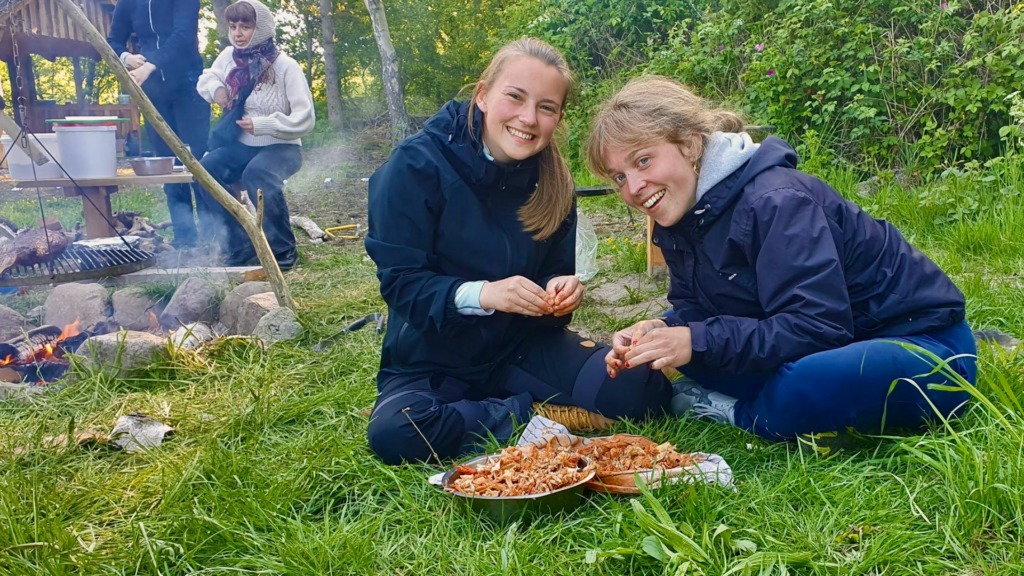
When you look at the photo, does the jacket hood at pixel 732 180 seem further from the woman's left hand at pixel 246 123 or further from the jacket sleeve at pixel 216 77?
the jacket sleeve at pixel 216 77

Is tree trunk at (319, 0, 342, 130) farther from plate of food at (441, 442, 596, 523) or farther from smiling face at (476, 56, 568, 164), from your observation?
plate of food at (441, 442, 596, 523)

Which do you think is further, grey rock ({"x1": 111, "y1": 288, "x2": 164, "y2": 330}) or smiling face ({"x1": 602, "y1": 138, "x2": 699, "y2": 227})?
grey rock ({"x1": 111, "y1": 288, "x2": 164, "y2": 330})

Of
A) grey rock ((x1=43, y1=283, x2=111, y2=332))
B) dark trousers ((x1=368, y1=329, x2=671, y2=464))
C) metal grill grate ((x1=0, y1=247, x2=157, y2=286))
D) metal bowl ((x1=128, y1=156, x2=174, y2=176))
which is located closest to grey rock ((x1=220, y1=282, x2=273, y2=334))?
grey rock ((x1=43, y1=283, x2=111, y2=332))

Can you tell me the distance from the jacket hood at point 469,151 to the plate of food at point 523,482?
96cm

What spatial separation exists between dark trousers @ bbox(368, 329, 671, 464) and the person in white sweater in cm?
368

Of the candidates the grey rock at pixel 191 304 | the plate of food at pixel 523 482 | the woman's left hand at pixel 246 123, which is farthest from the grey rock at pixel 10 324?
the plate of food at pixel 523 482

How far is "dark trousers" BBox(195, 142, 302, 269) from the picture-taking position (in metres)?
6.14

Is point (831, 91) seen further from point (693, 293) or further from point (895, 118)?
point (693, 293)

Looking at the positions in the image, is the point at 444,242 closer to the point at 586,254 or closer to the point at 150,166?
the point at 586,254

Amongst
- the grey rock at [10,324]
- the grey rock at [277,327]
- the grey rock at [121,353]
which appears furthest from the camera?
the grey rock at [10,324]

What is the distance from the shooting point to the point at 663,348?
2279mm

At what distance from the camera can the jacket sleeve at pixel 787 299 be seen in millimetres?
2211

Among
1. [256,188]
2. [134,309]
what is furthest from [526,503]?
[256,188]

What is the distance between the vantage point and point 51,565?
75.0 inches
